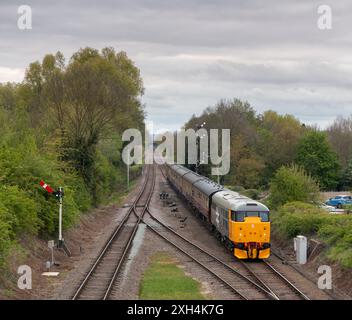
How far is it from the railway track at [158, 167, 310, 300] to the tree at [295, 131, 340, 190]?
159ft

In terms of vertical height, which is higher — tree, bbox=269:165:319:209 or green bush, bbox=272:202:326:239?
tree, bbox=269:165:319:209

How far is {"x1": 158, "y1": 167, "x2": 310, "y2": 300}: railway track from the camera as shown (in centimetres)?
2180

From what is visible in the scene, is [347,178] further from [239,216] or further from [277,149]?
[239,216]

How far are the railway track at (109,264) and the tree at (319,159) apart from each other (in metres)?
34.3

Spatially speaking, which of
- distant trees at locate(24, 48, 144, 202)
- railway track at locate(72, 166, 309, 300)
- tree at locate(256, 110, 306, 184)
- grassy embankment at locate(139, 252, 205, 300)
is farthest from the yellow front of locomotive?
tree at locate(256, 110, 306, 184)

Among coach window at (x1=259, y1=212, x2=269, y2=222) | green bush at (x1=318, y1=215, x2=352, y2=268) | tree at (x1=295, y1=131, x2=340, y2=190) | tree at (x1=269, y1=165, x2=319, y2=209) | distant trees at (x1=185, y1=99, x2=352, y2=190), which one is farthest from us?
tree at (x1=295, y1=131, x2=340, y2=190)

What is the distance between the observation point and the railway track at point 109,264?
864 inches

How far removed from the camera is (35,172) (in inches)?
1188

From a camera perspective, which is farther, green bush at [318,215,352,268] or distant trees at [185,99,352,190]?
distant trees at [185,99,352,190]

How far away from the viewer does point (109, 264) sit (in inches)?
1093

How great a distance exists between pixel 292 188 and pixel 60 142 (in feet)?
53.6

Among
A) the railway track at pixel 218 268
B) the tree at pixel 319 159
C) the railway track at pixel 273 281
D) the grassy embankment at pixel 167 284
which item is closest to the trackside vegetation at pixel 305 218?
the railway track at pixel 273 281

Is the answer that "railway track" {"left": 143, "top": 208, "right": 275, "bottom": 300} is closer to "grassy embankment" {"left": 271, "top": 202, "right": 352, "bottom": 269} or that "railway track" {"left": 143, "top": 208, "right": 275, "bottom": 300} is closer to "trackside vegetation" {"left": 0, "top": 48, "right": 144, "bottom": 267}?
"grassy embankment" {"left": 271, "top": 202, "right": 352, "bottom": 269}
